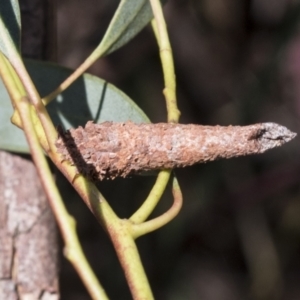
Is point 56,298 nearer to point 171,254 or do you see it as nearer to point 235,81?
point 171,254

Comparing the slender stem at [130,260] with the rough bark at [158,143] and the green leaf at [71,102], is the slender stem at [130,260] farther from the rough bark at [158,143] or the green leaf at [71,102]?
the green leaf at [71,102]

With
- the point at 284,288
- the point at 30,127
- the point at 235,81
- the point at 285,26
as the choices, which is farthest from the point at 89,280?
the point at 284,288

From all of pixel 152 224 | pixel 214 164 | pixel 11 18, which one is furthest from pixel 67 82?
pixel 214 164

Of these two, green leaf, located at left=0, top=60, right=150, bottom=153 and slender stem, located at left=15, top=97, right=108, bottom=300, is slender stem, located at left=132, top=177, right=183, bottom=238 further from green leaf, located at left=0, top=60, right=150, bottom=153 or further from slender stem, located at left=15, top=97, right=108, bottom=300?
green leaf, located at left=0, top=60, right=150, bottom=153

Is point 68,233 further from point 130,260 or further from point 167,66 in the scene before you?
point 167,66

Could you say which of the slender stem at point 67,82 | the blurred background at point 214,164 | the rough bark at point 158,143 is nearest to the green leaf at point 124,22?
the slender stem at point 67,82

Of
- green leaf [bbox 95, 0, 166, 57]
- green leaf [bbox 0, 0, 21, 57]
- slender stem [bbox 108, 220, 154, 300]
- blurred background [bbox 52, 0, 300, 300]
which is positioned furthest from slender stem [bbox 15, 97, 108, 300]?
blurred background [bbox 52, 0, 300, 300]
